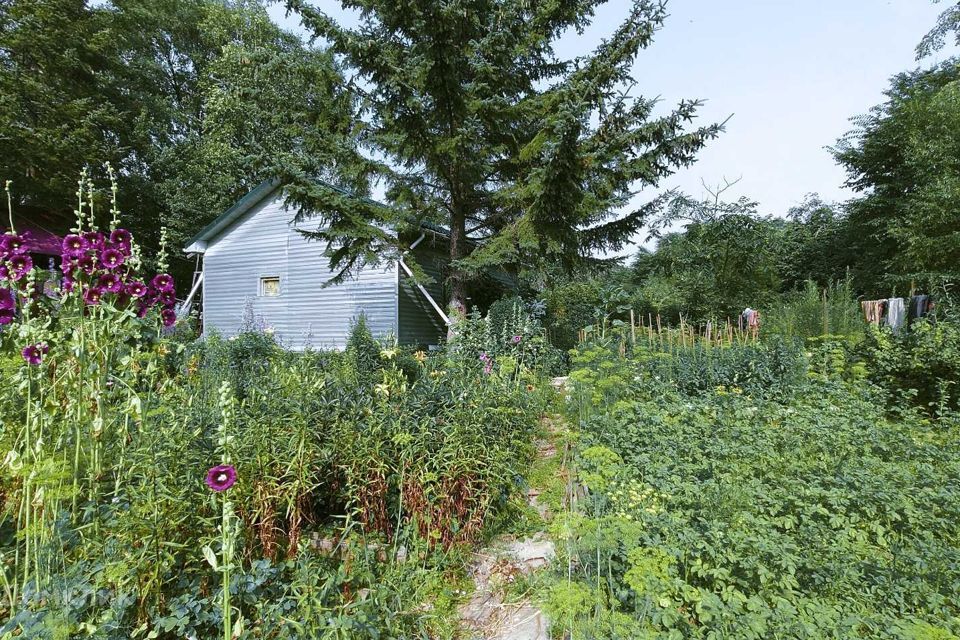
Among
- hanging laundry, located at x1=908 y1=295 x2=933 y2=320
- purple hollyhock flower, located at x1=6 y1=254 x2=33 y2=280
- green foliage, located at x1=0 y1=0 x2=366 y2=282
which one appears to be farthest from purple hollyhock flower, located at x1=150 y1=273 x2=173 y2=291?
hanging laundry, located at x1=908 y1=295 x2=933 y2=320

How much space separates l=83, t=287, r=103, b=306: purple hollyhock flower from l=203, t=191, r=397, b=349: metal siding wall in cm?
791

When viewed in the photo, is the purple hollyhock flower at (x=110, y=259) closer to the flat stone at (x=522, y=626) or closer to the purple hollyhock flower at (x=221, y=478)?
the purple hollyhock flower at (x=221, y=478)

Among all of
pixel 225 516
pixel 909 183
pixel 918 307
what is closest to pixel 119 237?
pixel 225 516

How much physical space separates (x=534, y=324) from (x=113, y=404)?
495cm

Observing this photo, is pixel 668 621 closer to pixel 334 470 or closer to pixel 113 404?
pixel 334 470

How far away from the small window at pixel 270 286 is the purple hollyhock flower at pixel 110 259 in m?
9.98

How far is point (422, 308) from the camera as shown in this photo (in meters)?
10.6

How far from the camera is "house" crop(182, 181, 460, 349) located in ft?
32.9

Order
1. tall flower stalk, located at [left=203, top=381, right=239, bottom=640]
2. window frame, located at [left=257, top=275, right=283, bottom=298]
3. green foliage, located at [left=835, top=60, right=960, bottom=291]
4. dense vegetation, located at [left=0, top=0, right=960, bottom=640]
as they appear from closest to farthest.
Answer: tall flower stalk, located at [left=203, top=381, right=239, bottom=640] → dense vegetation, located at [left=0, top=0, right=960, bottom=640] → window frame, located at [left=257, top=275, right=283, bottom=298] → green foliage, located at [left=835, top=60, right=960, bottom=291]

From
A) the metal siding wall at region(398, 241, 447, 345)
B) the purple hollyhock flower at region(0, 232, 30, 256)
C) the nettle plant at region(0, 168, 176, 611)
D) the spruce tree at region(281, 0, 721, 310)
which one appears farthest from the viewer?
the metal siding wall at region(398, 241, 447, 345)

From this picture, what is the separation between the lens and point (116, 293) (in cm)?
190

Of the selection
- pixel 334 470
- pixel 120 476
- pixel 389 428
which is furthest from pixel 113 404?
pixel 389 428

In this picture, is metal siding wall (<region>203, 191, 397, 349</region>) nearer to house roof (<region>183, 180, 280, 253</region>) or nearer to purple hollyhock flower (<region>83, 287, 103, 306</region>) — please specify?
house roof (<region>183, 180, 280, 253</region>)

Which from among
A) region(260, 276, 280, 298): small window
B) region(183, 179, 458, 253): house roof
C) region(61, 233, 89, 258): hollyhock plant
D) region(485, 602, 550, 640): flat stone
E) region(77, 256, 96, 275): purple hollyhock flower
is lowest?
region(485, 602, 550, 640): flat stone
